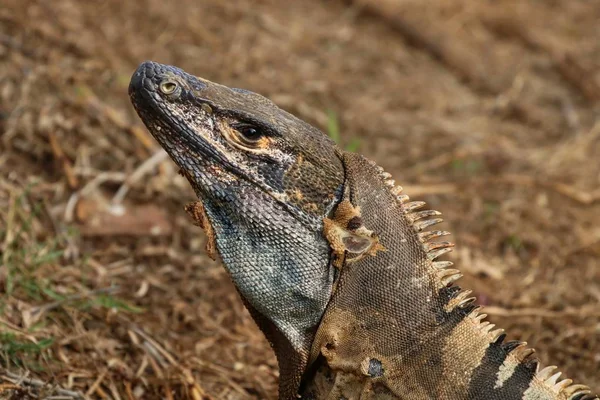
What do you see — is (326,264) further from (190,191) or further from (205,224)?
(190,191)

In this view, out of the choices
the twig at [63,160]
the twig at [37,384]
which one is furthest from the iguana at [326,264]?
the twig at [63,160]

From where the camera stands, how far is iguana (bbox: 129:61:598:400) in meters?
3.48

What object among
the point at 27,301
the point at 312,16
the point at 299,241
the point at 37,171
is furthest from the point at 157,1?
the point at 299,241

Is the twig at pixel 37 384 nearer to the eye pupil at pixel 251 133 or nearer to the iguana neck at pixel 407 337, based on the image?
the iguana neck at pixel 407 337

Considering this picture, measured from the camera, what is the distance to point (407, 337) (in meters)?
3.50

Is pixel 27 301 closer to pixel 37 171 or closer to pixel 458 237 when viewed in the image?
pixel 37 171

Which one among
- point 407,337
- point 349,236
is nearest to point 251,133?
point 349,236

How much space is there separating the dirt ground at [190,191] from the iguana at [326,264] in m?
1.16

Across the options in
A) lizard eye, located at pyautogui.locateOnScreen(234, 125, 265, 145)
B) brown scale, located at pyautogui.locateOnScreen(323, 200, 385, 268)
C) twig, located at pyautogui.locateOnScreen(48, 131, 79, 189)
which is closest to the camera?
brown scale, located at pyautogui.locateOnScreen(323, 200, 385, 268)

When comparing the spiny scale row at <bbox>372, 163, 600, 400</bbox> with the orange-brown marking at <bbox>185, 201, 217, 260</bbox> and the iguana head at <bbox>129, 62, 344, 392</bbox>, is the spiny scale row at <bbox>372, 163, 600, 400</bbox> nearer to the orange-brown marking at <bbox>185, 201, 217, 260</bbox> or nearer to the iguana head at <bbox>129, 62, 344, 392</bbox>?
the iguana head at <bbox>129, 62, 344, 392</bbox>

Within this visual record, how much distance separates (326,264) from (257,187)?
45 cm

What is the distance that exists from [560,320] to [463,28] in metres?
6.17

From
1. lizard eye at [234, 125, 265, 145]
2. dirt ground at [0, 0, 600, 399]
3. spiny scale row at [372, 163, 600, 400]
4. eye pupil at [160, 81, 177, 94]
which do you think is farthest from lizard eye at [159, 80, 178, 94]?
dirt ground at [0, 0, 600, 399]

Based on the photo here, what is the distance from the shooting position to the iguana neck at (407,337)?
11.3 feet
